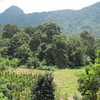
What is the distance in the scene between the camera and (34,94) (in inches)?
453

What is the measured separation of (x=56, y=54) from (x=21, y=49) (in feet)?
16.9

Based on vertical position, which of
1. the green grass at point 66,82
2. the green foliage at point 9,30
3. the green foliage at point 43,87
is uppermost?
the green foliage at point 9,30

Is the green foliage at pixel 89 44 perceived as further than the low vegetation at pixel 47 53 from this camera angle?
Yes

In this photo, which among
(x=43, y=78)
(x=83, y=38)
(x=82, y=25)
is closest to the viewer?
(x=43, y=78)

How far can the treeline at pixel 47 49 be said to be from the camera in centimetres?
3039

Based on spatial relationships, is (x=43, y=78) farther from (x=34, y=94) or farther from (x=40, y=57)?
(x=40, y=57)

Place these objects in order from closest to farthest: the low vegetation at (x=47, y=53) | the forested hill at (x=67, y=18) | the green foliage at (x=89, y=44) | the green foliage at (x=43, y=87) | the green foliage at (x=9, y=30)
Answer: the green foliage at (x=43, y=87) → the low vegetation at (x=47, y=53) → the green foliage at (x=89, y=44) → the green foliage at (x=9, y=30) → the forested hill at (x=67, y=18)

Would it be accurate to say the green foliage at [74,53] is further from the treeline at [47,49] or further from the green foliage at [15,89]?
the green foliage at [15,89]

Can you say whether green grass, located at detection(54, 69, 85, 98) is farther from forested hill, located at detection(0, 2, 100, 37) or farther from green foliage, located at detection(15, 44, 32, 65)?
forested hill, located at detection(0, 2, 100, 37)

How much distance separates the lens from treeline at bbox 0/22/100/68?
3039 cm

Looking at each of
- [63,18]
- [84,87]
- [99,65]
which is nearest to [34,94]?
[84,87]

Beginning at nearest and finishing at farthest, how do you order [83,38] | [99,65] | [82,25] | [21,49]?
1. [99,65]
2. [21,49]
3. [83,38]
4. [82,25]

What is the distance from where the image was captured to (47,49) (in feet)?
102

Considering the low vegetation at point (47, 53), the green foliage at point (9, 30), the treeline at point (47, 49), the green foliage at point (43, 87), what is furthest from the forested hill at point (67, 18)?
the green foliage at point (43, 87)
